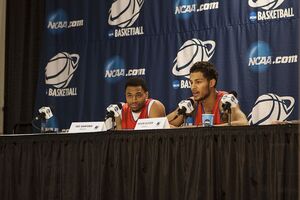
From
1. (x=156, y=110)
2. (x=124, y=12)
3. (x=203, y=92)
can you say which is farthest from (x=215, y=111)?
(x=124, y=12)

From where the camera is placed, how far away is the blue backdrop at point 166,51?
5434 mm

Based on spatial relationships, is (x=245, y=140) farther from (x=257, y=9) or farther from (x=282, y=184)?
(x=257, y=9)

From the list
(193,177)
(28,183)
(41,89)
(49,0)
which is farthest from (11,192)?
(49,0)

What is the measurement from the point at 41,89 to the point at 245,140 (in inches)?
143

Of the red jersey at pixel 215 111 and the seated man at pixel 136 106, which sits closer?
the red jersey at pixel 215 111

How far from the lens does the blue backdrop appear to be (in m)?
5.43

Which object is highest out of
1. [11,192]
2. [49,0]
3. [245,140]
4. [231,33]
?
[49,0]

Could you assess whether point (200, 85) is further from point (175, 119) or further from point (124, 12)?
point (124, 12)

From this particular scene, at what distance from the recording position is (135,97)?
5680 mm

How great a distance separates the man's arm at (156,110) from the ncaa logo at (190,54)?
0.40m

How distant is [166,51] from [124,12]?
0.68m

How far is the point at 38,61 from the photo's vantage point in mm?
6891

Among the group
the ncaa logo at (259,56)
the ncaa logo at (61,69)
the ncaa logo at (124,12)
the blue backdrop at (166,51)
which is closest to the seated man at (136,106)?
the blue backdrop at (166,51)

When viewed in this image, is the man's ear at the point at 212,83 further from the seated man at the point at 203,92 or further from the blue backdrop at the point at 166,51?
the blue backdrop at the point at 166,51
